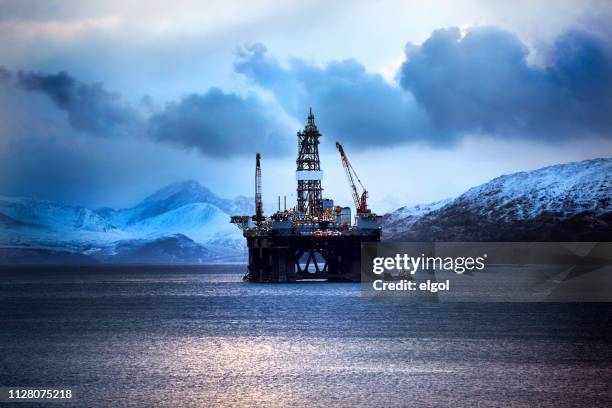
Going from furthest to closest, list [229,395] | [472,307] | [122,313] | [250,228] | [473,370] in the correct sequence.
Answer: [250,228] < [472,307] < [122,313] < [473,370] < [229,395]

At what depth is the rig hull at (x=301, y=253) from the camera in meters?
163

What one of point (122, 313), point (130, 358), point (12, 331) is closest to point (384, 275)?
point (122, 313)

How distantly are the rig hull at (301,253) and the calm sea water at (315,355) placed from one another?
4364 cm

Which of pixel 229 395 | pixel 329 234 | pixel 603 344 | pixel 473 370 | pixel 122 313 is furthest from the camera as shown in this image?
pixel 329 234

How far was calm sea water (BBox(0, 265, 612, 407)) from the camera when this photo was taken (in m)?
50.8

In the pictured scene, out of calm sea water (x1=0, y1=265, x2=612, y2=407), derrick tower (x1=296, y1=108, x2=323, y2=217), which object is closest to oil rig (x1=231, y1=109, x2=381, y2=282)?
derrick tower (x1=296, y1=108, x2=323, y2=217)

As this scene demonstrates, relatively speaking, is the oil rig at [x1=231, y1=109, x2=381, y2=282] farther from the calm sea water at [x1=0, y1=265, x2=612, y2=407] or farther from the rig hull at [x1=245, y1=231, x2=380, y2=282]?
the calm sea water at [x1=0, y1=265, x2=612, y2=407]

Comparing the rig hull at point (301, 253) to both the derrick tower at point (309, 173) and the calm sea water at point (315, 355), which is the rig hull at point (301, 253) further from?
the calm sea water at point (315, 355)

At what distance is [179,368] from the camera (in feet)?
200

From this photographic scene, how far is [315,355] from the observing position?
2677 inches

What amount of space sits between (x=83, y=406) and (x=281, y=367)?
17.1m

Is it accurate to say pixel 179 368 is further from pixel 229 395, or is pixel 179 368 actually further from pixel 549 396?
pixel 549 396

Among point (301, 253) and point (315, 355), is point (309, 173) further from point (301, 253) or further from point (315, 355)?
point (315, 355)

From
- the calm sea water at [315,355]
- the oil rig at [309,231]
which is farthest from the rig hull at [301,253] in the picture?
the calm sea water at [315,355]
